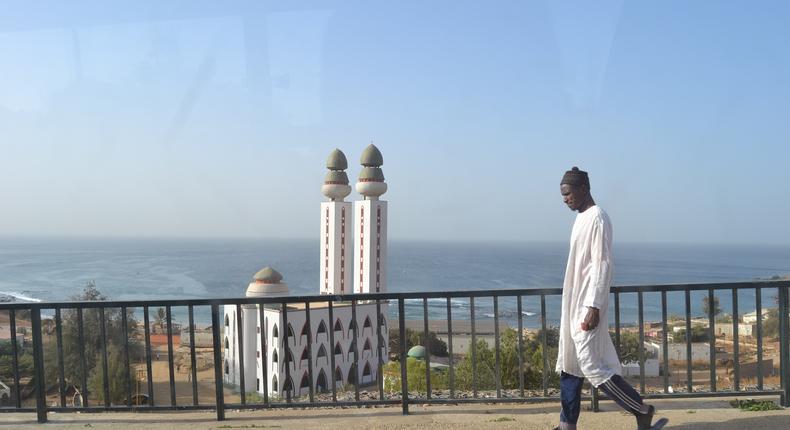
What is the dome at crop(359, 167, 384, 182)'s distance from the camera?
4147 centimetres

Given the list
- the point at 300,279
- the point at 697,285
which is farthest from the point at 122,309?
the point at 300,279

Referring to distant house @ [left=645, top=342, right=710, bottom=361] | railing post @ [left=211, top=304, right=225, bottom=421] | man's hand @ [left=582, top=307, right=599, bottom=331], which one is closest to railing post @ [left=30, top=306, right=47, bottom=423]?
railing post @ [left=211, top=304, right=225, bottom=421]

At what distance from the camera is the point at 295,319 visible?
31.3 m

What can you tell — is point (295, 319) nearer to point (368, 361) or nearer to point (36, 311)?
point (368, 361)

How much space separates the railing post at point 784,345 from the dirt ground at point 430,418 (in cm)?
17

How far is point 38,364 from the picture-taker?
14.9ft

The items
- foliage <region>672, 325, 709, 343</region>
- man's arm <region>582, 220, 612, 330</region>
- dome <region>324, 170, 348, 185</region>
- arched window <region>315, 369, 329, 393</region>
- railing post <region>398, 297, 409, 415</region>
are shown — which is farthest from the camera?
dome <region>324, 170, 348, 185</region>

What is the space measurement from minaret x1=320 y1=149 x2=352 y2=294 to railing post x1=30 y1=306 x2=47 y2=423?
122 ft

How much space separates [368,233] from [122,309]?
36.7m

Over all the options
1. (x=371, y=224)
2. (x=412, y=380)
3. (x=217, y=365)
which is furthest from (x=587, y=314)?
(x=371, y=224)

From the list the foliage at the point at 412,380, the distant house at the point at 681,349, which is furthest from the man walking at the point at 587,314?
the distant house at the point at 681,349

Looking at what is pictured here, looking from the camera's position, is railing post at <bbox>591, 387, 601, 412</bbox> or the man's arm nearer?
the man's arm

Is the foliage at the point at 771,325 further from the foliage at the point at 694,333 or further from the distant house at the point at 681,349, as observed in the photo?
the distant house at the point at 681,349

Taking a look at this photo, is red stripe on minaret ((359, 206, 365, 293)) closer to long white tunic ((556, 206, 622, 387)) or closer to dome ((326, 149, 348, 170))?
dome ((326, 149, 348, 170))
